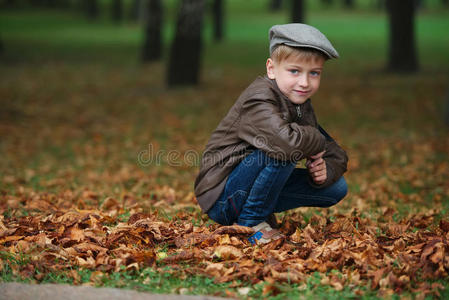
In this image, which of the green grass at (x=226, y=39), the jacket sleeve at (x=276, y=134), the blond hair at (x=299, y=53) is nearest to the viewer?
the jacket sleeve at (x=276, y=134)

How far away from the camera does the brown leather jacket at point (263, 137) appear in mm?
3590

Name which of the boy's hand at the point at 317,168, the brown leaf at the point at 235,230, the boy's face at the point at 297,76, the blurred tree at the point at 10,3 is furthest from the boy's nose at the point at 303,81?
the blurred tree at the point at 10,3

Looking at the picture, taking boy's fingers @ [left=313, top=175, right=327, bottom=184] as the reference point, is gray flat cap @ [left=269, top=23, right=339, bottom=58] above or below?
above

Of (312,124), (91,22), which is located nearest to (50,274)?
(312,124)

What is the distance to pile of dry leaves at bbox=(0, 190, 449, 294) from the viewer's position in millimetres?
3389

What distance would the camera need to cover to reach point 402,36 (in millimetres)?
15531

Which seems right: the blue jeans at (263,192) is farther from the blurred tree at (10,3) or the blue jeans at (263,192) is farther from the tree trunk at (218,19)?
the blurred tree at (10,3)

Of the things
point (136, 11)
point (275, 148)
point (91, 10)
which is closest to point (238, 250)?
point (275, 148)

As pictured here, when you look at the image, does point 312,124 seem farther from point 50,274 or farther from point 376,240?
point 50,274

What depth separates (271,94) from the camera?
148 inches

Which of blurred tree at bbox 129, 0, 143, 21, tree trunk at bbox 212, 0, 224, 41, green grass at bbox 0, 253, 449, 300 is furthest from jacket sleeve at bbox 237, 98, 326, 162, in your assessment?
blurred tree at bbox 129, 0, 143, 21

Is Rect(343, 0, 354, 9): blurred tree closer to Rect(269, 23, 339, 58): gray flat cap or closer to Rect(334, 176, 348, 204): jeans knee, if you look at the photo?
Rect(334, 176, 348, 204): jeans knee

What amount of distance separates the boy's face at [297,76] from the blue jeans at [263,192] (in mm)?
484

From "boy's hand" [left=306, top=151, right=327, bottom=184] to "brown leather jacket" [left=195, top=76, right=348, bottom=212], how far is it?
5 centimetres
